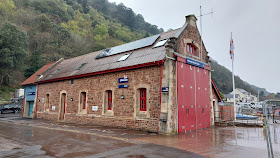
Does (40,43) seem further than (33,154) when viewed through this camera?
Yes

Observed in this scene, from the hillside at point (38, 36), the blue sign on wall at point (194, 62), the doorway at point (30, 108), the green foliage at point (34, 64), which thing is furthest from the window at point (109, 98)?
the green foliage at point (34, 64)

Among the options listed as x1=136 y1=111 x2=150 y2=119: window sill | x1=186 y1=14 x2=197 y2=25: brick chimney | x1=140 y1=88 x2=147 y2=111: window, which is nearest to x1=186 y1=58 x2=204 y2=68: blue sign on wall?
x1=186 y1=14 x2=197 y2=25: brick chimney

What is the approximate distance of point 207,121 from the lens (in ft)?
48.9

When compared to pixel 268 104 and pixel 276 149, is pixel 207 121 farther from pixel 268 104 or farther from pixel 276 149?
pixel 268 104

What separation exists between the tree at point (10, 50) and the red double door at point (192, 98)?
121ft

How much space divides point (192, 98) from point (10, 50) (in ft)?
127

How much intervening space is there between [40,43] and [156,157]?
162 ft

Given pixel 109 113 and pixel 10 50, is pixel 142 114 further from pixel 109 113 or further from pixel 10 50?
pixel 10 50

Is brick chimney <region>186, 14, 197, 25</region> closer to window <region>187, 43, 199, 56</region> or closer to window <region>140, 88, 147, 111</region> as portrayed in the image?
window <region>187, 43, 199, 56</region>

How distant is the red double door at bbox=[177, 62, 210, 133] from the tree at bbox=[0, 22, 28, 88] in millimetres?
36913

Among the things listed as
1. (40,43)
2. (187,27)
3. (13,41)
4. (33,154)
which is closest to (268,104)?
(33,154)

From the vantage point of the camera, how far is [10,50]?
37.7 metres

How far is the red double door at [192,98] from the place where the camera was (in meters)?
12.3

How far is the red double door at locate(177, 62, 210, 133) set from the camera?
12.3m
